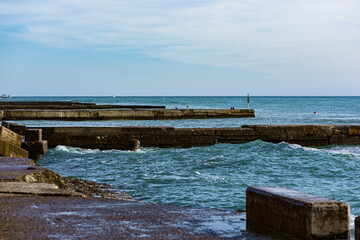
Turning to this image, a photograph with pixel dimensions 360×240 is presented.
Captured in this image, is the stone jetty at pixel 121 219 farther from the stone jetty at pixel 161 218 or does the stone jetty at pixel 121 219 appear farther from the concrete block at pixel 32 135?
the concrete block at pixel 32 135

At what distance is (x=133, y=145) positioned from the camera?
16359 mm

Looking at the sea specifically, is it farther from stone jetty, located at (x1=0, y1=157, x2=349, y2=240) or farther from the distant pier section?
the distant pier section

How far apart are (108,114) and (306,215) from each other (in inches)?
1288

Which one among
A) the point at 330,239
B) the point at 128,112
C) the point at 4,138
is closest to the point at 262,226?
the point at 330,239

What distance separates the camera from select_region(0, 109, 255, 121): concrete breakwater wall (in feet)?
113

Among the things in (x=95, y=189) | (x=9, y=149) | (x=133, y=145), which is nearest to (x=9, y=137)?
(x=9, y=149)

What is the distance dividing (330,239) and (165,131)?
13376 mm

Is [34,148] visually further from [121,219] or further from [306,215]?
[306,215]

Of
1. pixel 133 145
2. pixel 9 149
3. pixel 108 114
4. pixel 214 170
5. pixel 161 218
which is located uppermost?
pixel 108 114

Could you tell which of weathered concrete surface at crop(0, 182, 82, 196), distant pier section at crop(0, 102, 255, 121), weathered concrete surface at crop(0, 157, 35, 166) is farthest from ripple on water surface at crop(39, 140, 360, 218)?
distant pier section at crop(0, 102, 255, 121)

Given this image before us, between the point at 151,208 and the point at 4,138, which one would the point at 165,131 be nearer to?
the point at 4,138

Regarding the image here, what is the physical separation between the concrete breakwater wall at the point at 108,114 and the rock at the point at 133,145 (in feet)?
60.6

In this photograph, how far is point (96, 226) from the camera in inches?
177

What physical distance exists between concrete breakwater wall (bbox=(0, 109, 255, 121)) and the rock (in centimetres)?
1849
